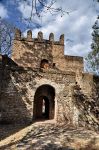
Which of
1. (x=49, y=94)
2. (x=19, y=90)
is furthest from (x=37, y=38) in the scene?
(x=19, y=90)

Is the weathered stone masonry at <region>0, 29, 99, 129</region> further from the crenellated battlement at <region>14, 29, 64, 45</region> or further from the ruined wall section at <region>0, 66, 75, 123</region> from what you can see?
the crenellated battlement at <region>14, 29, 64, 45</region>

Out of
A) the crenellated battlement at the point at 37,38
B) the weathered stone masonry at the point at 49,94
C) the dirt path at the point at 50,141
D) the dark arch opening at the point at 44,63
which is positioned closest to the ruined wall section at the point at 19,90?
the weathered stone masonry at the point at 49,94

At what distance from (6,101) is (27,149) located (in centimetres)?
693

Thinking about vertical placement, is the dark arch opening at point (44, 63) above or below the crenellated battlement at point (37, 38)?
below

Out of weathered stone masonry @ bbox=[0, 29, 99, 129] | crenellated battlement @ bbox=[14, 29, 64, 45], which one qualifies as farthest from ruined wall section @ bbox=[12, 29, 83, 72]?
weathered stone masonry @ bbox=[0, 29, 99, 129]

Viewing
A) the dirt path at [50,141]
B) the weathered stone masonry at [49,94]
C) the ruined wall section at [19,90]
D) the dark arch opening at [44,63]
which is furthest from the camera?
the dark arch opening at [44,63]

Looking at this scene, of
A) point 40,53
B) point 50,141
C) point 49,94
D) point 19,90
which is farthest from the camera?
point 40,53

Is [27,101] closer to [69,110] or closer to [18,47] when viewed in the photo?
[69,110]

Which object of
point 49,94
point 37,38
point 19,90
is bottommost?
point 49,94

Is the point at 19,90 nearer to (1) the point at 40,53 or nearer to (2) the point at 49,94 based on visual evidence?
(2) the point at 49,94

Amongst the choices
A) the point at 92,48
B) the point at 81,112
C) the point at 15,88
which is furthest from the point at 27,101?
the point at 92,48

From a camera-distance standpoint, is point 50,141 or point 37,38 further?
point 37,38

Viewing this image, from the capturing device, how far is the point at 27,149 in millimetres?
8797

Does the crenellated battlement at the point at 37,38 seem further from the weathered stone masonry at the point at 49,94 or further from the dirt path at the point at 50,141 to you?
the dirt path at the point at 50,141
